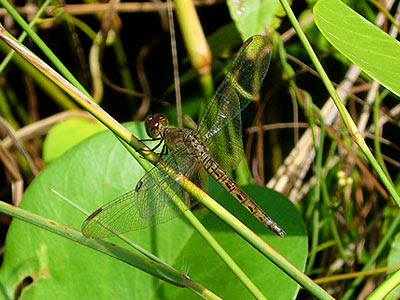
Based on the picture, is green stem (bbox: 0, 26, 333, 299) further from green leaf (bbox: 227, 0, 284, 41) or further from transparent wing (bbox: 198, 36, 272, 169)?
green leaf (bbox: 227, 0, 284, 41)

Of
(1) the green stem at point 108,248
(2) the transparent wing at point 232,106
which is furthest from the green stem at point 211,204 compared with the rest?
(2) the transparent wing at point 232,106

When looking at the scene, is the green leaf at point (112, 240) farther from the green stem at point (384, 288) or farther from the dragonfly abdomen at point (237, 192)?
the green stem at point (384, 288)

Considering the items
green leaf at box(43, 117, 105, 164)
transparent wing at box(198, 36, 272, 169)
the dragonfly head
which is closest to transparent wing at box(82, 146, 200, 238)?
the dragonfly head

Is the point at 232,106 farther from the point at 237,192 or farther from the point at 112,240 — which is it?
the point at 112,240

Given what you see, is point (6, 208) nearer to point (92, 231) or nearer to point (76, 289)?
point (92, 231)

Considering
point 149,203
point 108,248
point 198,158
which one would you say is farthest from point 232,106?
point 108,248

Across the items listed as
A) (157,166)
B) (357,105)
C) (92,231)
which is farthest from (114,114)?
(92,231)
